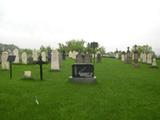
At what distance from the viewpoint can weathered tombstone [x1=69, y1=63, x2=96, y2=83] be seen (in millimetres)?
16534

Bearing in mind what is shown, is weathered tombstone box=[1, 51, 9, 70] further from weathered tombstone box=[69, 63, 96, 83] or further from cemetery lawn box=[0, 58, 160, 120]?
cemetery lawn box=[0, 58, 160, 120]

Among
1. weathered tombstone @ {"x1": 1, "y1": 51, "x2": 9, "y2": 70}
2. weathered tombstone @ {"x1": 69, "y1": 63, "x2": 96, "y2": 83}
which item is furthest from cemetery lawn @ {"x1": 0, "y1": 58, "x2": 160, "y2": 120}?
weathered tombstone @ {"x1": 1, "y1": 51, "x2": 9, "y2": 70}

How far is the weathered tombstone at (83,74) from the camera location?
16.5 meters

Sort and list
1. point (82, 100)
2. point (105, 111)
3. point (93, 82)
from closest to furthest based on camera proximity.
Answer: point (105, 111) → point (82, 100) → point (93, 82)

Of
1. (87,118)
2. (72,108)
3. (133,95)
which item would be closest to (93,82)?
(133,95)

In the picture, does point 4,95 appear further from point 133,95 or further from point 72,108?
point 133,95

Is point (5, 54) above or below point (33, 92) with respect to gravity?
above

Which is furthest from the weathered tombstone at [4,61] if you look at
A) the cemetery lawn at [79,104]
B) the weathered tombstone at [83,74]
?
the cemetery lawn at [79,104]

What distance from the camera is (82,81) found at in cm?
1653

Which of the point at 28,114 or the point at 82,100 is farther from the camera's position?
the point at 82,100

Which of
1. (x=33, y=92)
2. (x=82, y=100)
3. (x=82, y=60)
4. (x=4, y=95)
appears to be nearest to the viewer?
(x=82, y=100)

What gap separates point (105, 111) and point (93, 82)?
7.19 m

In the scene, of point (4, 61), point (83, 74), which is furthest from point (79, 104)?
point (4, 61)

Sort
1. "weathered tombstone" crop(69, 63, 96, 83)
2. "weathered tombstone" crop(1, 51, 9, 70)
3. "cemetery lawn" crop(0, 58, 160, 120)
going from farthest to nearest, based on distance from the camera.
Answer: "weathered tombstone" crop(1, 51, 9, 70) → "weathered tombstone" crop(69, 63, 96, 83) → "cemetery lawn" crop(0, 58, 160, 120)
